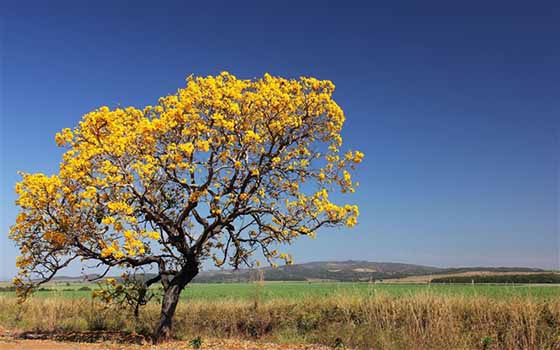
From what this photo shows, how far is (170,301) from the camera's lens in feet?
46.5

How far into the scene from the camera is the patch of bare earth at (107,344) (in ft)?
42.2

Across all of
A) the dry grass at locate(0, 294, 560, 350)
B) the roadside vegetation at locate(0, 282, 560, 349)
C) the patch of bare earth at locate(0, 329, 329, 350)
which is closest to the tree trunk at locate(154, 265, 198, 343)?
the patch of bare earth at locate(0, 329, 329, 350)

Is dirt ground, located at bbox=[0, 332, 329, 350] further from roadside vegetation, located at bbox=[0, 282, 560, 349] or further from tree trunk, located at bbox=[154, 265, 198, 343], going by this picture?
roadside vegetation, located at bbox=[0, 282, 560, 349]

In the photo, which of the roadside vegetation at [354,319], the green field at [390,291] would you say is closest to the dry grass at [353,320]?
the roadside vegetation at [354,319]

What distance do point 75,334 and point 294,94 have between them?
1081 centimetres

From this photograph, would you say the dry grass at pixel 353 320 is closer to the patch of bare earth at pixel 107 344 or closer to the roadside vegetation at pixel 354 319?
the roadside vegetation at pixel 354 319

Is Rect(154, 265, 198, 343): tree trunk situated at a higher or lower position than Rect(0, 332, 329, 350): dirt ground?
higher

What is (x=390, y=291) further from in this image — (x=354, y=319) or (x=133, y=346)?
(x=133, y=346)

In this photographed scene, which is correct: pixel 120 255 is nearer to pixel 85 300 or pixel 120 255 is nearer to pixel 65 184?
pixel 65 184

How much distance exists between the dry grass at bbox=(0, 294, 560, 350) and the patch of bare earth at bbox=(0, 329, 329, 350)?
159cm

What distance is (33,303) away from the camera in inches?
880

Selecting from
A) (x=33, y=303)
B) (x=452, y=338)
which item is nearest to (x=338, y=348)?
(x=452, y=338)

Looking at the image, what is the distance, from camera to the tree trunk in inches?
552

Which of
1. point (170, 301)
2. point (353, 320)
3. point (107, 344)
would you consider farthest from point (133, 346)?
point (353, 320)
